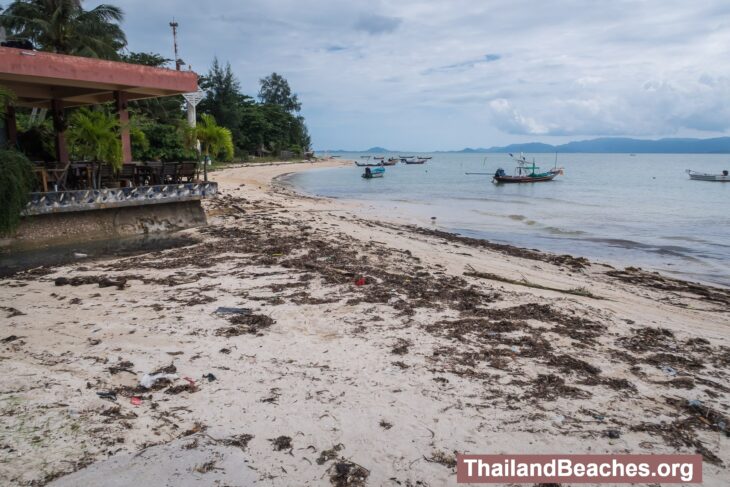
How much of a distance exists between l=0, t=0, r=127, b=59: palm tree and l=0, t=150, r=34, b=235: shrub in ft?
62.4

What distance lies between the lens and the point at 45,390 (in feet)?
12.5

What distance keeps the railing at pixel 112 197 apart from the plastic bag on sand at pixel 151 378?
24.0 feet

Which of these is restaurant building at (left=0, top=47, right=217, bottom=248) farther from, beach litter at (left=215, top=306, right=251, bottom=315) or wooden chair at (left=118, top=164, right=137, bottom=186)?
beach litter at (left=215, top=306, right=251, bottom=315)

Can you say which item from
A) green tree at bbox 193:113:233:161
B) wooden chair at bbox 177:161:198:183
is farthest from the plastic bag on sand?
green tree at bbox 193:113:233:161

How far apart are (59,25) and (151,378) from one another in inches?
1095

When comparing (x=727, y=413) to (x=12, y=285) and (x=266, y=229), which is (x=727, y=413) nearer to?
(x=12, y=285)

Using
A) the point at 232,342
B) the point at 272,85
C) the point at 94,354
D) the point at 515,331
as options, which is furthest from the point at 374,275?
the point at 272,85

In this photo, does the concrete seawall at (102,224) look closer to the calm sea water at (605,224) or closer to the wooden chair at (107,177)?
the wooden chair at (107,177)

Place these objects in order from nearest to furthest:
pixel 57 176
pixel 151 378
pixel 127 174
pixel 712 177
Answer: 1. pixel 151 378
2. pixel 57 176
3. pixel 127 174
4. pixel 712 177

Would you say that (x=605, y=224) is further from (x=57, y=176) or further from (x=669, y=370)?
(x=57, y=176)

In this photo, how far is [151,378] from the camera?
4234 mm

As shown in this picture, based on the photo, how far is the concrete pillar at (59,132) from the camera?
573 inches

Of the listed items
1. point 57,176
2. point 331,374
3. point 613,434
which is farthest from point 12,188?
point 613,434

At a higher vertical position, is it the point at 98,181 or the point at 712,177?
the point at 98,181
